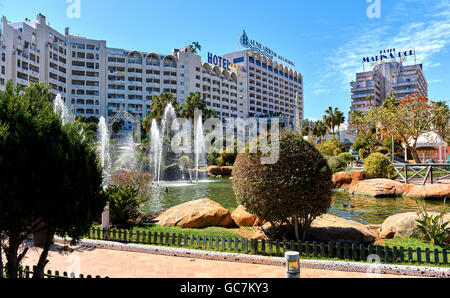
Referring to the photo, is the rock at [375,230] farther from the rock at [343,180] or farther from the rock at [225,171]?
the rock at [225,171]

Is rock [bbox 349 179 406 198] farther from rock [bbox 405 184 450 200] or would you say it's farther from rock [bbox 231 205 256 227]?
rock [bbox 231 205 256 227]

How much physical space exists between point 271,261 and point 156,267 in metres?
2.76

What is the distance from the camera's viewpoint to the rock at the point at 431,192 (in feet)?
64.8

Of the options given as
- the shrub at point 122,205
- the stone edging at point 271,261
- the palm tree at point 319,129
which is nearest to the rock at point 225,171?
the shrub at point 122,205

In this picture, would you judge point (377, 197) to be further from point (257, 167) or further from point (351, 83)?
point (351, 83)

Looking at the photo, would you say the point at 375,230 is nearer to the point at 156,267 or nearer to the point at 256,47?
the point at 156,267

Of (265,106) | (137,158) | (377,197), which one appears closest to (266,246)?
(377,197)

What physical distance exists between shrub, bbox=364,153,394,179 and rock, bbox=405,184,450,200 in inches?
226

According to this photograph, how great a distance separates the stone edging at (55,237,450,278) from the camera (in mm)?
6453

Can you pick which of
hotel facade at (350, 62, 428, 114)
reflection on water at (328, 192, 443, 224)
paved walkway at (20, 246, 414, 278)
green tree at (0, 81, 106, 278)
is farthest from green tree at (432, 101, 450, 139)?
hotel facade at (350, 62, 428, 114)

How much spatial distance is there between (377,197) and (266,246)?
16.0m

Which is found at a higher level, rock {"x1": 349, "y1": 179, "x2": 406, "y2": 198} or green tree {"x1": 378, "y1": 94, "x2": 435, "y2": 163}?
green tree {"x1": 378, "y1": 94, "x2": 435, "y2": 163}

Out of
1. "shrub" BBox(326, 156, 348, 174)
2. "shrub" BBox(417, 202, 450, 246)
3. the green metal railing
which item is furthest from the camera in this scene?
"shrub" BBox(326, 156, 348, 174)

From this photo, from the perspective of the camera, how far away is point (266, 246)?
8.55m
